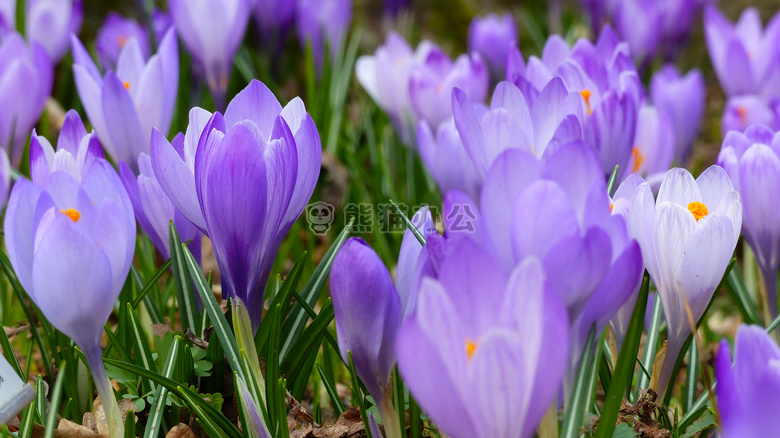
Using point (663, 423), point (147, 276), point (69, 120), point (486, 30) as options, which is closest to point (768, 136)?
point (663, 423)

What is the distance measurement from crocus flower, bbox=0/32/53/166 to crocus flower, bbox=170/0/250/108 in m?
0.36

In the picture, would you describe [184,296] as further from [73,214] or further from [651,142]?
[651,142]

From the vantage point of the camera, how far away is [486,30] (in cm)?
260

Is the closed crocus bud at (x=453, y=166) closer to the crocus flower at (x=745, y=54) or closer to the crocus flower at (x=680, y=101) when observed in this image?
the crocus flower at (x=680, y=101)

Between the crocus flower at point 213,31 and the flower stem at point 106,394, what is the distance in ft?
3.74

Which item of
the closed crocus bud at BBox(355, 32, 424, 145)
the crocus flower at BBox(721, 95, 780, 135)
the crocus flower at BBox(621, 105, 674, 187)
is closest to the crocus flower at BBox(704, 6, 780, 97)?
the crocus flower at BBox(721, 95, 780, 135)

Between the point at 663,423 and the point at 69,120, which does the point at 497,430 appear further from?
the point at 69,120

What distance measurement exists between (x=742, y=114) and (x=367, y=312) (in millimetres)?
1370

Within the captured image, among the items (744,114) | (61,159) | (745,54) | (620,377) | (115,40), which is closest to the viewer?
(620,377)

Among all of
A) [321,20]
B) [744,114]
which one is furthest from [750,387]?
[321,20]

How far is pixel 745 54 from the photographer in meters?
2.01

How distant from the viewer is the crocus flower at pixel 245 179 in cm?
80

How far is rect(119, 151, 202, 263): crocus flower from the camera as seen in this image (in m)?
1.00

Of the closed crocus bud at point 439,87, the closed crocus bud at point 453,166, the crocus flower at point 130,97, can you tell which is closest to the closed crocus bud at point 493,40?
the closed crocus bud at point 439,87
